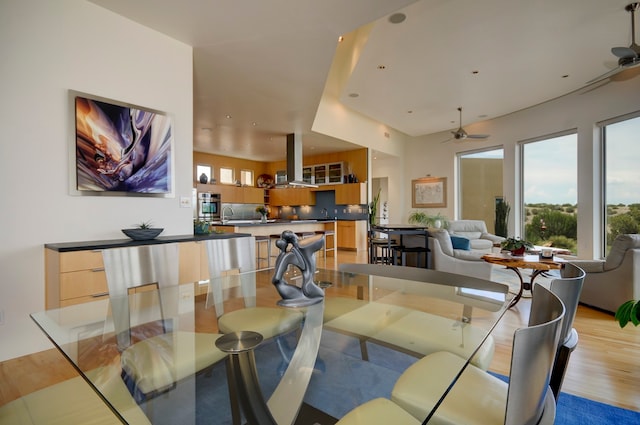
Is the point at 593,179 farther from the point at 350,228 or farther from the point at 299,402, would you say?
the point at 299,402

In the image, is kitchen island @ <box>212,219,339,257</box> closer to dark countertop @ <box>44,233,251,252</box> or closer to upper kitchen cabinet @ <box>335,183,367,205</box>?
upper kitchen cabinet @ <box>335,183,367,205</box>

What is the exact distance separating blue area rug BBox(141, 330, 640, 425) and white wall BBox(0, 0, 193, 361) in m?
2.09

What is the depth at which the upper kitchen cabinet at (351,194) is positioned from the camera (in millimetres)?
8367

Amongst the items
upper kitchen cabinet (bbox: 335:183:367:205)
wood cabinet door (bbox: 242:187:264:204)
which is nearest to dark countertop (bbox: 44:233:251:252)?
upper kitchen cabinet (bbox: 335:183:367:205)

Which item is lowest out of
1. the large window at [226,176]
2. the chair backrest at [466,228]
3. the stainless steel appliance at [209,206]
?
the chair backrest at [466,228]

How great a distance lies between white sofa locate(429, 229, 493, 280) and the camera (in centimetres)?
451

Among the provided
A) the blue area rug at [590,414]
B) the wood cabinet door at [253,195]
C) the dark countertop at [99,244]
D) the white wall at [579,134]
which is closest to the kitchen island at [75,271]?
the dark countertop at [99,244]

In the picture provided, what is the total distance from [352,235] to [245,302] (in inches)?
256

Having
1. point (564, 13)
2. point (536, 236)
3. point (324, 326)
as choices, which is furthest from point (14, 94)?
point (536, 236)

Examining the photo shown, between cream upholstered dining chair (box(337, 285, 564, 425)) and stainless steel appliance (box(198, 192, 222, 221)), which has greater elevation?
stainless steel appliance (box(198, 192, 222, 221))

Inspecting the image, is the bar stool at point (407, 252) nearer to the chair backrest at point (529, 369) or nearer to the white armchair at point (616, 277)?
the white armchair at point (616, 277)

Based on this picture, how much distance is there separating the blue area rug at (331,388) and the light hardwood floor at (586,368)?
22 cm

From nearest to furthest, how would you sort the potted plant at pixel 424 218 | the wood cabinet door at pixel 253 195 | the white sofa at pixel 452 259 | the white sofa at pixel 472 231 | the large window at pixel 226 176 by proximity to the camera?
1. the white sofa at pixel 452 259
2. the white sofa at pixel 472 231
3. the potted plant at pixel 424 218
4. the large window at pixel 226 176
5. the wood cabinet door at pixel 253 195

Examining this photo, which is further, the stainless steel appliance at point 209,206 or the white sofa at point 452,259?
the stainless steel appliance at point 209,206
